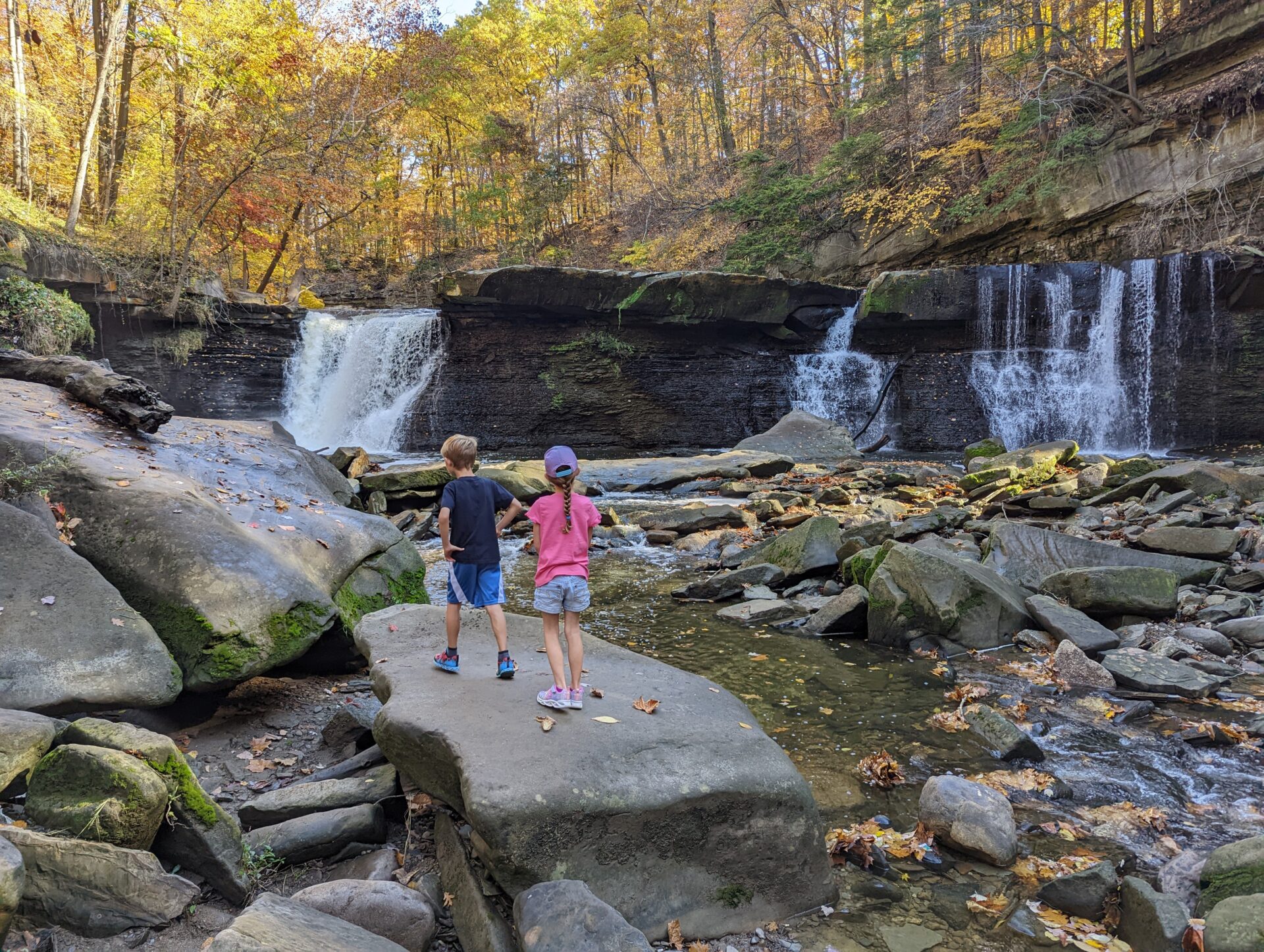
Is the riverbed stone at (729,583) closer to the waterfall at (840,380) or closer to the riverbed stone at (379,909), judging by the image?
the riverbed stone at (379,909)

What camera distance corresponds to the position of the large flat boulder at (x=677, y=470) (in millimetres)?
14062

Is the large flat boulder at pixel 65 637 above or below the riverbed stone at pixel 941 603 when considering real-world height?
above

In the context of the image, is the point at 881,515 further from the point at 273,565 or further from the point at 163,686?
the point at 163,686

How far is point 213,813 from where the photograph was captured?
271 centimetres

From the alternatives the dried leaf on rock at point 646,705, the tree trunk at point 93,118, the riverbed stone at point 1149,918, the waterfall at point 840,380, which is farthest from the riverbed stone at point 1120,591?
the tree trunk at point 93,118

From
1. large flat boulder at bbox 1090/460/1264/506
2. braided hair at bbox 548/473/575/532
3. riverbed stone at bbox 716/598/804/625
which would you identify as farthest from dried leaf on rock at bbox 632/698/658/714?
large flat boulder at bbox 1090/460/1264/506

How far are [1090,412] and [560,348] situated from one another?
45.1ft

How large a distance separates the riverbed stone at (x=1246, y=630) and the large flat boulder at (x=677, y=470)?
29.6 ft

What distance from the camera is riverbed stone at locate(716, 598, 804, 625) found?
6.82m

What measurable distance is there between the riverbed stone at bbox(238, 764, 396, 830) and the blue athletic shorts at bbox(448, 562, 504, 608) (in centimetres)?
90

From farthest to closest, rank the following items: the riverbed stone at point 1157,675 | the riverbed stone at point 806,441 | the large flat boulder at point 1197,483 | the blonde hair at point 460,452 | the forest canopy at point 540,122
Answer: the forest canopy at point 540,122 → the riverbed stone at point 806,441 → the large flat boulder at point 1197,483 → the riverbed stone at point 1157,675 → the blonde hair at point 460,452

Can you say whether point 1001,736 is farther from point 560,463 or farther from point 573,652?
point 560,463

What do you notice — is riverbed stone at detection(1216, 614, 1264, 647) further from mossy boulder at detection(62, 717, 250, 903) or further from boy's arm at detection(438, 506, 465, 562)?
mossy boulder at detection(62, 717, 250, 903)

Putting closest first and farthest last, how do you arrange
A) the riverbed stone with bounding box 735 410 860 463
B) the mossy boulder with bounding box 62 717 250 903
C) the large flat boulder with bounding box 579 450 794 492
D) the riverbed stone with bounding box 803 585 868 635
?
the mossy boulder with bounding box 62 717 250 903
the riverbed stone with bounding box 803 585 868 635
the large flat boulder with bounding box 579 450 794 492
the riverbed stone with bounding box 735 410 860 463
